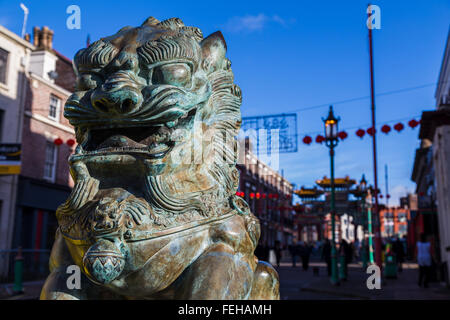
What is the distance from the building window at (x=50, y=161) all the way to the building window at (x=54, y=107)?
1245 mm

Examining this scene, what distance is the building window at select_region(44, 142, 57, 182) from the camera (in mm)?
18986

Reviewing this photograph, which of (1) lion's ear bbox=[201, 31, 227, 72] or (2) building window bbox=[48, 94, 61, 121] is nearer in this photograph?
(1) lion's ear bbox=[201, 31, 227, 72]

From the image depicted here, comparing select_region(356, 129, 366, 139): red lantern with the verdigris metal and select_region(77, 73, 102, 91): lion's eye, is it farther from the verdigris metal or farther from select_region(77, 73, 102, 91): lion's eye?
select_region(77, 73, 102, 91): lion's eye

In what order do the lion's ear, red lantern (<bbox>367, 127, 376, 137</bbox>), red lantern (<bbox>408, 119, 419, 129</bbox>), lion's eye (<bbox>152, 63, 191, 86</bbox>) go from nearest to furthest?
lion's eye (<bbox>152, 63, 191, 86</bbox>)
the lion's ear
red lantern (<bbox>408, 119, 419, 129</bbox>)
red lantern (<bbox>367, 127, 376, 137</bbox>)

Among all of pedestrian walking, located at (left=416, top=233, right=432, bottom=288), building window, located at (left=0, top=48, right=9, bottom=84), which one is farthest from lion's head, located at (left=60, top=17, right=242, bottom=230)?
building window, located at (left=0, top=48, right=9, bottom=84)

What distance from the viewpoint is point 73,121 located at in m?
1.88

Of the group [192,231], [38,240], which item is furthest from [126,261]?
[38,240]

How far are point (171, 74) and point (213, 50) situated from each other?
0.31m

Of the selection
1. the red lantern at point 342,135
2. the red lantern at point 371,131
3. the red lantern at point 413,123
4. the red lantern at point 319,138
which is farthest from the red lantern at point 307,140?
the red lantern at point 413,123

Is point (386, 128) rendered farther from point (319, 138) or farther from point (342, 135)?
point (319, 138)

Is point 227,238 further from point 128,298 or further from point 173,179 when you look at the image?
point 128,298

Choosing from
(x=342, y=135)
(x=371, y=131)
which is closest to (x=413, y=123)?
(x=371, y=131)

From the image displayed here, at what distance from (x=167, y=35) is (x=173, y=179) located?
679mm

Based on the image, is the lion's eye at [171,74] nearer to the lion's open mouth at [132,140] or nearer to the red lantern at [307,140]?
the lion's open mouth at [132,140]
